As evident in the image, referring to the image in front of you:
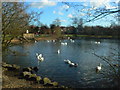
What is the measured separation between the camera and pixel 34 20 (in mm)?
8469

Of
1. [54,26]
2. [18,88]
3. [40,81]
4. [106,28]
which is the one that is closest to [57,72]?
[40,81]

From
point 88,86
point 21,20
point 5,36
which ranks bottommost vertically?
point 88,86

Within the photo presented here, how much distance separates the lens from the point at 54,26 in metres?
63.4

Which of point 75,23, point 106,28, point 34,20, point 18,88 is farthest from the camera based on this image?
point 34,20

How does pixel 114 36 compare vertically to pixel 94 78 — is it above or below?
above

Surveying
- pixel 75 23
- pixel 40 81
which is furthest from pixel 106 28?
pixel 40 81

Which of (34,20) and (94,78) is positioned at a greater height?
(34,20)

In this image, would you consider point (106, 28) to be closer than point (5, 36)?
Yes

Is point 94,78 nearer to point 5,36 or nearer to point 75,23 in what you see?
point 5,36

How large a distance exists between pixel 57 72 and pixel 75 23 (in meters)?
9.10

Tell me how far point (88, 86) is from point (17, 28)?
4.54 meters

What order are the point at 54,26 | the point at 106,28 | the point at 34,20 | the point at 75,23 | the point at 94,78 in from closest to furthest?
the point at 75,23, the point at 106,28, the point at 34,20, the point at 94,78, the point at 54,26

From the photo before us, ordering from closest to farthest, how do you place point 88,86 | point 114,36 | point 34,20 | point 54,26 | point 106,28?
point 114,36 < point 106,28 < point 34,20 < point 88,86 < point 54,26

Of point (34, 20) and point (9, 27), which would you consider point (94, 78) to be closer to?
point (34, 20)
